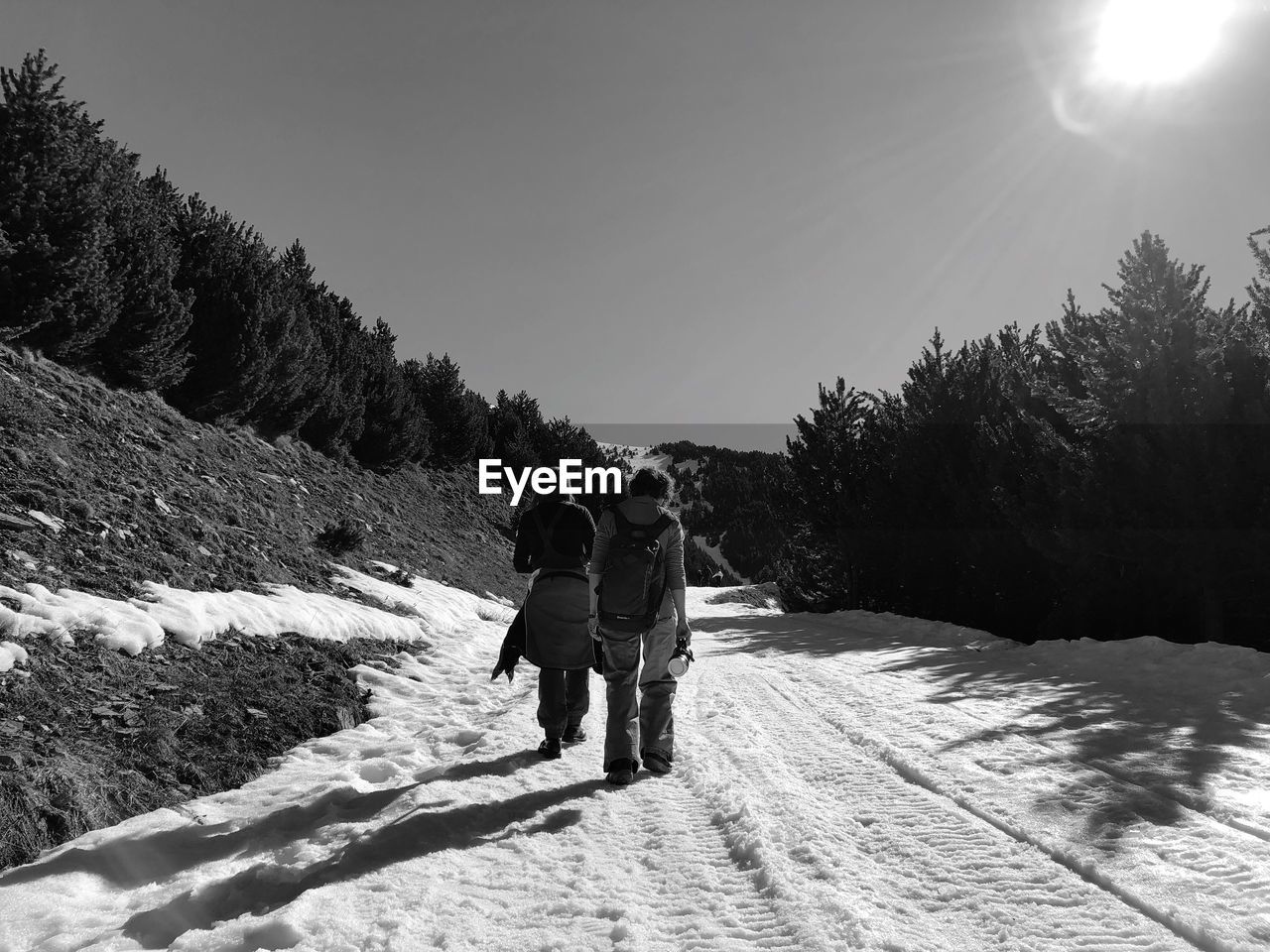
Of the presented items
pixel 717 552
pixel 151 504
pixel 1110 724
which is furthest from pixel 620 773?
pixel 717 552

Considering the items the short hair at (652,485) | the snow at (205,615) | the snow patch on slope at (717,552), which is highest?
the short hair at (652,485)

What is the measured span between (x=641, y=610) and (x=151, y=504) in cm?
674

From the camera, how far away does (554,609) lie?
511cm

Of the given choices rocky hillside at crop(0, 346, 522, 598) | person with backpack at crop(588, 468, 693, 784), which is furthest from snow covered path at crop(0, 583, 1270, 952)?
rocky hillside at crop(0, 346, 522, 598)

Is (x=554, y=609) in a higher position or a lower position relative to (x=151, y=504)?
lower

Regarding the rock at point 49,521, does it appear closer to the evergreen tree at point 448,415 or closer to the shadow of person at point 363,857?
the shadow of person at point 363,857

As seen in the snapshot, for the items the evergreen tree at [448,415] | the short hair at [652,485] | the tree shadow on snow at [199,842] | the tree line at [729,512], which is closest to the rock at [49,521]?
the tree shadow on snow at [199,842]

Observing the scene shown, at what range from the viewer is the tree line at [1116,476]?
972 cm

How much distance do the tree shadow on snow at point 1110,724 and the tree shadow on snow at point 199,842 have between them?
147 inches

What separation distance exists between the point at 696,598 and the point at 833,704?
2811cm

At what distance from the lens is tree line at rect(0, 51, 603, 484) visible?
10.1 meters

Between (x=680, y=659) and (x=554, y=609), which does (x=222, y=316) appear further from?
(x=680, y=659)

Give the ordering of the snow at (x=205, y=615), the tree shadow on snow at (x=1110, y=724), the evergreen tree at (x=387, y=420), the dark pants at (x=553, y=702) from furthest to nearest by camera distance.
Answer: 1. the evergreen tree at (x=387, y=420)
2. the dark pants at (x=553, y=702)
3. the snow at (x=205, y=615)
4. the tree shadow on snow at (x=1110, y=724)

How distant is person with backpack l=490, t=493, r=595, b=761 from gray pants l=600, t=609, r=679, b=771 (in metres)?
0.39
